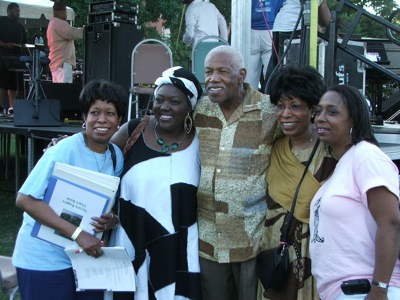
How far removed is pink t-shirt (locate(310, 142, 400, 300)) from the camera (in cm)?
235

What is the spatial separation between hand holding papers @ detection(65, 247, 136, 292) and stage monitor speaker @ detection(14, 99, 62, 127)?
15.6 ft

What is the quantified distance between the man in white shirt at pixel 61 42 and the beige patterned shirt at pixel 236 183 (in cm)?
741

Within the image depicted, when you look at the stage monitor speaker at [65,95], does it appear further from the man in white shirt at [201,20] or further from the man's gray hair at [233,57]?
the man's gray hair at [233,57]

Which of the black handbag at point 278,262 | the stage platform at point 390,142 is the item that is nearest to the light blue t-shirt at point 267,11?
the stage platform at point 390,142

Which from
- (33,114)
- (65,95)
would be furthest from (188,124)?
(65,95)

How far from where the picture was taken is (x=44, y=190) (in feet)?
9.02

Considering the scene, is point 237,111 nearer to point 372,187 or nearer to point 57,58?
point 372,187

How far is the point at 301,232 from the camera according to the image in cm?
279

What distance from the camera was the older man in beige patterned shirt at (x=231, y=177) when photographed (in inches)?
118

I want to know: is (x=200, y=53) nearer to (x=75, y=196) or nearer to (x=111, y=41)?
(x=111, y=41)

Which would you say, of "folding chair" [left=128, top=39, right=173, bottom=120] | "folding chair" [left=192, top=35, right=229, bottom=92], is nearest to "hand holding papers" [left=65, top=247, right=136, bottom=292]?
"folding chair" [left=192, top=35, right=229, bottom=92]

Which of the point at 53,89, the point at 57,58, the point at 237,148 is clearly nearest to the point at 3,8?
the point at 57,58

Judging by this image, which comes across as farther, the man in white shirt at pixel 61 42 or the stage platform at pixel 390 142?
the man in white shirt at pixel 61 42

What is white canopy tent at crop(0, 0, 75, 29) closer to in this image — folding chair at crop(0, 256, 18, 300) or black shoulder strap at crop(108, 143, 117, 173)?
folding chair at crop(0, 256, 18, 300)
